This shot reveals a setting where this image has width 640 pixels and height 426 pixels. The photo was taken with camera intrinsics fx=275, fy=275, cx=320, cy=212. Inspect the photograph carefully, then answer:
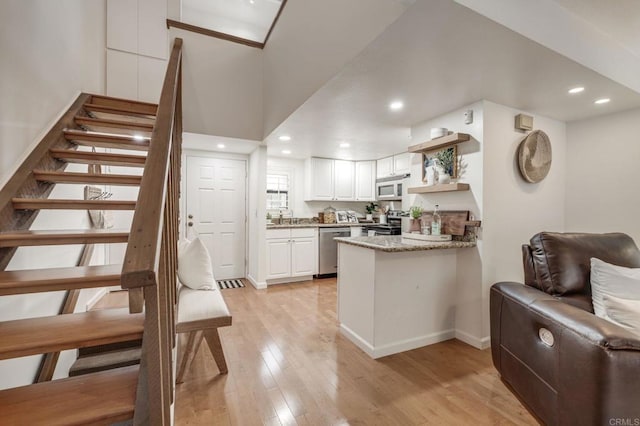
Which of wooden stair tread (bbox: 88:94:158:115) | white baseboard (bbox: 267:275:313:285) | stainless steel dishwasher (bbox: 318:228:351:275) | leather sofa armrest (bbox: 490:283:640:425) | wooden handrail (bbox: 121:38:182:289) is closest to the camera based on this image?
wooden handrail (bbox: 121:38:182:289)

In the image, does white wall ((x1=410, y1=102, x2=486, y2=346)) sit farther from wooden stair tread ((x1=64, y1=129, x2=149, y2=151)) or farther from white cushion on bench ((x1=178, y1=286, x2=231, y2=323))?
wooden stair tread ((x1=64, y1=129, x2=149, y2=151))

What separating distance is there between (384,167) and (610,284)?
380 centimetres

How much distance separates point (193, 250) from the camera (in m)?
2.23

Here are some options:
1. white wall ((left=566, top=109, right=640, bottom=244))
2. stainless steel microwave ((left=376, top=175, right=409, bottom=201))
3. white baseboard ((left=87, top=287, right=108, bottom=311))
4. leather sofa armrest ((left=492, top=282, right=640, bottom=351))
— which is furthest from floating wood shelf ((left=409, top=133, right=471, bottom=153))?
white baseboard ((left=87, top=287, right=108, bottom=311))

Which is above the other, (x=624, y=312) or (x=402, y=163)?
(x=402, y=163)

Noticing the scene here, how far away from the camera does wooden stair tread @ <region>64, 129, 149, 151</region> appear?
6.27 ft

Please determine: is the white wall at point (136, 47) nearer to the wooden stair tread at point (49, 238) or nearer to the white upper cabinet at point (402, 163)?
the wooden stair tread at point (49, 238)

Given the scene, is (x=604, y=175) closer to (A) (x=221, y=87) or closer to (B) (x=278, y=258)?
(B) (x=278, y=258)

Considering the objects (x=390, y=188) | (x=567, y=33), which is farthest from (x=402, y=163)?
(x=567, y=33)

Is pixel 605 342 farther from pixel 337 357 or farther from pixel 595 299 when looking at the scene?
pixel 337 357

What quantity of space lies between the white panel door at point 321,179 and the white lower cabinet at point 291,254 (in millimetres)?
772

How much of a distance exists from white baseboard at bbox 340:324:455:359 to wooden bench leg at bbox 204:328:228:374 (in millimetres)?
1093

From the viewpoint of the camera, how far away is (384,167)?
5184mm

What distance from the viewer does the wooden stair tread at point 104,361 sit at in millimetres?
1774
